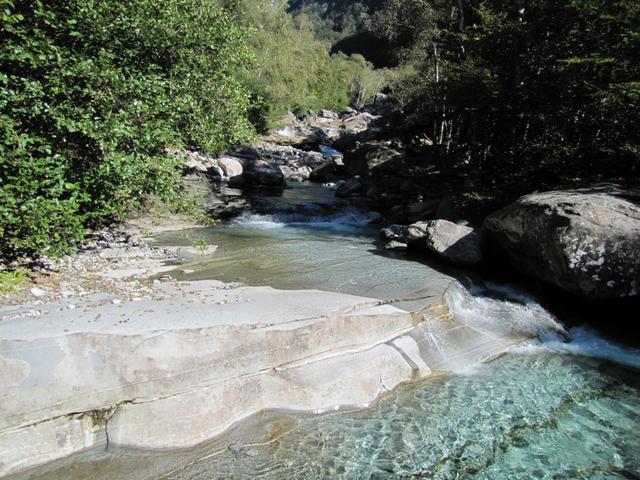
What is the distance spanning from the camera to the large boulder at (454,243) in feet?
34.6

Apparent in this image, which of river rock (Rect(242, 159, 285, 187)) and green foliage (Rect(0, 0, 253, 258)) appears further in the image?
river rock (Rect(242, 159, 285, 187))

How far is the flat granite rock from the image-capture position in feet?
14.6

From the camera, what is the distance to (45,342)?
15.4ft

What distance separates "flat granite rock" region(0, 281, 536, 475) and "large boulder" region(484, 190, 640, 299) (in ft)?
8.82

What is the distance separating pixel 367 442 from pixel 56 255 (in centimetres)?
575

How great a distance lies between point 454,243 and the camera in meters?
10.7

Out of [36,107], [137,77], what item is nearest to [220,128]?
[137,77]

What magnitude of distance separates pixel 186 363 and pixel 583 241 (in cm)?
748

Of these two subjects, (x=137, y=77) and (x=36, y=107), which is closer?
(x=36, y=107)

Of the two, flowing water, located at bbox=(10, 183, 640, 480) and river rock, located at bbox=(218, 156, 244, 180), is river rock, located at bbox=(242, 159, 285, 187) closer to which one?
river rock, located at bbox=(218, 156, 244, 180)

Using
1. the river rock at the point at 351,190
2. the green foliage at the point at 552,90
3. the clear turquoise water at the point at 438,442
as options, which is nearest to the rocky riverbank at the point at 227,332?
the clear turquoise water at the point at 438,442

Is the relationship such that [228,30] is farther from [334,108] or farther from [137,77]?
[334,108]

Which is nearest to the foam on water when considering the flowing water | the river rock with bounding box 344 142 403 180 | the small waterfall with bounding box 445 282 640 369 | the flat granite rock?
the flowing water

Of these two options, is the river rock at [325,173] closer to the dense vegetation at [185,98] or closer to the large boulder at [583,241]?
the dense vegetation at [185,98]
